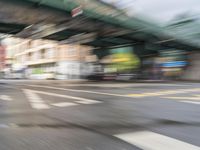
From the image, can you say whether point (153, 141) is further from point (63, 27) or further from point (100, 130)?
point (63, 27)

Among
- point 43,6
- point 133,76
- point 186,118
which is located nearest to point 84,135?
point 186,118

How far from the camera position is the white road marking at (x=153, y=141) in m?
3.04

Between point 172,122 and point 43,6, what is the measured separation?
1652 cm

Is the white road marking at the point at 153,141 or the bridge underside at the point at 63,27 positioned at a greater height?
the bridge underside at the point at 63,27

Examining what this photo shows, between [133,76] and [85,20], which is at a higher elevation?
[85,20]

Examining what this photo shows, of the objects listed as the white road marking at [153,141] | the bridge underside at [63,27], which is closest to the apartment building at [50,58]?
the bridge underside at [63,27]

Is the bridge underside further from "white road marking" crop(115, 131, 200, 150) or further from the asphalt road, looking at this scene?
"white road marking" crop(115, 131, 200, 150)

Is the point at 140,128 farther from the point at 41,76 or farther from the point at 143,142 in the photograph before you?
the point at 41,76

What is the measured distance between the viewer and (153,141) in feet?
10.8

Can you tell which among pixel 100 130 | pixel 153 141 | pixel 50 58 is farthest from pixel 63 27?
pixel 50 58

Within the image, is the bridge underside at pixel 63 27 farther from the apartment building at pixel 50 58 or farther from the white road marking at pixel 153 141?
the white road marking at pixel 153 141

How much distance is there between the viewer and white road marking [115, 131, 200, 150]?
3.04m

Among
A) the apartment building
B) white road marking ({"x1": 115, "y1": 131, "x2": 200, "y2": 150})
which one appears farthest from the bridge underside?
white road marking ({"x1": 115, "y1": 131, "x2": 200, "y2": 150})

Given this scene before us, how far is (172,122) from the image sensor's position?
4.54 meters
